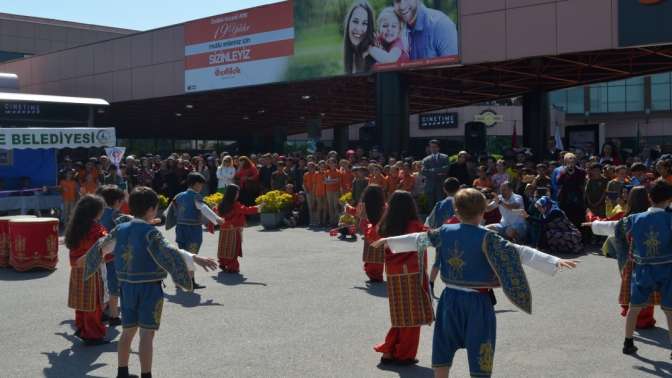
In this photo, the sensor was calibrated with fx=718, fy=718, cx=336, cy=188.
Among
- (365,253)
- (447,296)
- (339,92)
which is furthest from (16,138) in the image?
(339,92)

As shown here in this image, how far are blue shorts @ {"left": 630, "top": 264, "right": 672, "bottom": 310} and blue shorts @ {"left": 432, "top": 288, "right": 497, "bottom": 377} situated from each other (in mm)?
2297

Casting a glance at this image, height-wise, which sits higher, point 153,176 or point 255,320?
point 153,176

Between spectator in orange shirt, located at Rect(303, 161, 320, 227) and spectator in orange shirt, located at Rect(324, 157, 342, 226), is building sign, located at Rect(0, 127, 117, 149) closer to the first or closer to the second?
spectator in orange shirt, located at Rect(303, 161, 320, 227)

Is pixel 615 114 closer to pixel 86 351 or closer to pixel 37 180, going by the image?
pixel 37 180

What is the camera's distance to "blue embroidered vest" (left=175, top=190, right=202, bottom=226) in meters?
10.2

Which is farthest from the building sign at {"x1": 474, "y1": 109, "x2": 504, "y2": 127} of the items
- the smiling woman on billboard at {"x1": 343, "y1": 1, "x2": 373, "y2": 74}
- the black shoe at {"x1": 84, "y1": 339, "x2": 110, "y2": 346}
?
the black shoe at {"x1": 84, "y1": 339, "x2": 110, "y2": 346}

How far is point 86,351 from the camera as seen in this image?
6.95m

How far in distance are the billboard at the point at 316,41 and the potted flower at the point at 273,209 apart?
5.65 meters

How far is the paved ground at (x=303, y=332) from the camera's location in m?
6.17

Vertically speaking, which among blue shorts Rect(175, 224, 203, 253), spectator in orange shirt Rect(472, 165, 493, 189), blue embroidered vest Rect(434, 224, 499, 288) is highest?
spectator in orange shirt Rect(472, 165, 493, 189)

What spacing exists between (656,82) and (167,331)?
5766cm

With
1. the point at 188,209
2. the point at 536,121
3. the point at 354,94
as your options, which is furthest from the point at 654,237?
the point at 354,94

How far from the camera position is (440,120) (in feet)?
172

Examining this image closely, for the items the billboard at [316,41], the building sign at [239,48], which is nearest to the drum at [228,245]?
the billboard at [316,41]
